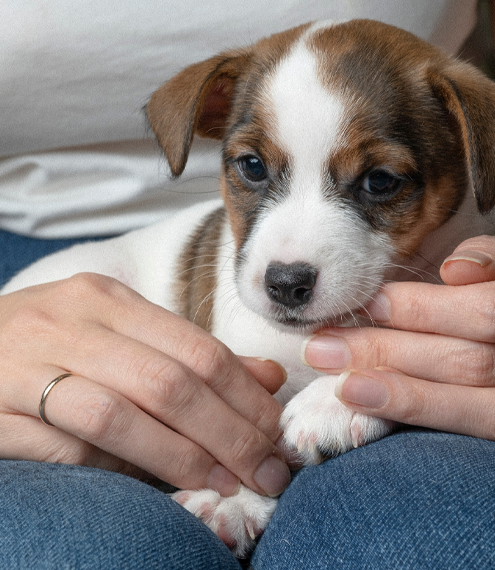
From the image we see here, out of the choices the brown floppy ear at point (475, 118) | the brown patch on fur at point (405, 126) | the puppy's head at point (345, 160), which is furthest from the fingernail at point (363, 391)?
the brown floppy ear at point (475, 118)

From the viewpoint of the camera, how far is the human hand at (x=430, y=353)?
5.31 feet

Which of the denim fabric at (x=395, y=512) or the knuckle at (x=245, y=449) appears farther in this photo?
the knuckle at (x=245, y=449)

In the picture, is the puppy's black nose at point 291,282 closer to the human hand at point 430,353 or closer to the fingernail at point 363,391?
the human hand at point 430,353

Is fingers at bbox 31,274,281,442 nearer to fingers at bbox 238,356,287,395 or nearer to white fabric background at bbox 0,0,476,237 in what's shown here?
fingers at bbox 238,356,287,395

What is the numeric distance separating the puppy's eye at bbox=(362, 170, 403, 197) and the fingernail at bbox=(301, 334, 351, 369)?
1.73 feet

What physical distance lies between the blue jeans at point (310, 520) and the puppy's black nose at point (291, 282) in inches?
19.9

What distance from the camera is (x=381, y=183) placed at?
1.96 metres

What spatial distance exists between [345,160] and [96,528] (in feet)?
4.29

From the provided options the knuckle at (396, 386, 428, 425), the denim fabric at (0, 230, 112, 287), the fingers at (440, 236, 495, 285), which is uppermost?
the fingers at (440, 236, 495, 285)

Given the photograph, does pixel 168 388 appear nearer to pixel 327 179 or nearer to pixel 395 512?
pixel 395 512

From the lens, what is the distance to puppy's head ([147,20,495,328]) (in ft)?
6.01

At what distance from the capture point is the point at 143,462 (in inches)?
65.1

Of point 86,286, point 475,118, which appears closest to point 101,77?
point 86,286

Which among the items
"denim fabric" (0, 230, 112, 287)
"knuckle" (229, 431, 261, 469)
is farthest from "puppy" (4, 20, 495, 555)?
"denim fabric" (0, 230, 112, 287)
